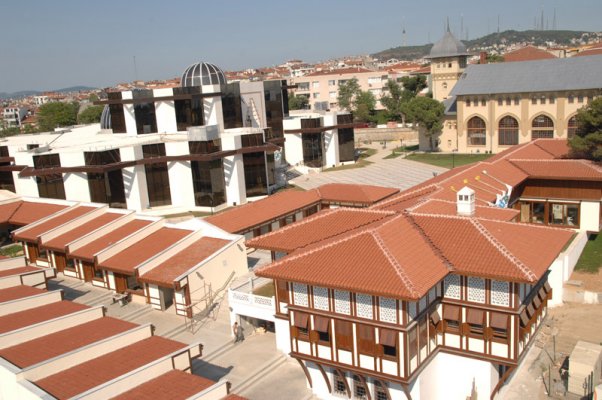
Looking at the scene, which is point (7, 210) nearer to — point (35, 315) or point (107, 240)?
point (107, 240)

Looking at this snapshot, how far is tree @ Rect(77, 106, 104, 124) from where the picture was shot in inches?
3996

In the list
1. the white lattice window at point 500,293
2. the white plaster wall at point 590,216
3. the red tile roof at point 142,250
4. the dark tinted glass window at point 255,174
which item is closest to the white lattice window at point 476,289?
the white lattice window at point 500,293

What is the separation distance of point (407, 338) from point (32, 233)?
28.5 metres

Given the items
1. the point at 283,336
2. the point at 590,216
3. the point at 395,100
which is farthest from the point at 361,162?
the point at 283,336

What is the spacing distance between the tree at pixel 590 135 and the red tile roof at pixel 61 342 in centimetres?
3275

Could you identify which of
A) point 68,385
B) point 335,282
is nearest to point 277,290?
point 335,282

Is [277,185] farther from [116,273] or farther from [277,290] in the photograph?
[277,290]

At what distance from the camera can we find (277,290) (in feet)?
75.3

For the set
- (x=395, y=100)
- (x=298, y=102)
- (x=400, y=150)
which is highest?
(x=298, y=102)

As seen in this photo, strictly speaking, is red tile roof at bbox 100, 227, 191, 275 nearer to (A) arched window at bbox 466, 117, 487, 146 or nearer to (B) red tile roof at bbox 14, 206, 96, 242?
(B) red tile roof at bbox 14, 206, 96, 242

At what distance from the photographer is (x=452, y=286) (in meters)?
20.2

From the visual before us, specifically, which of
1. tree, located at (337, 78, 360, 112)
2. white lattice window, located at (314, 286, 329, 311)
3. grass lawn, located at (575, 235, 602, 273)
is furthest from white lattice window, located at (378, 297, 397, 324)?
tree, located at (337, 78, 360, 112)

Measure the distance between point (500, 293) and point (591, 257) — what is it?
16.4m

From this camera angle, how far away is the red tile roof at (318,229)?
23.4m
